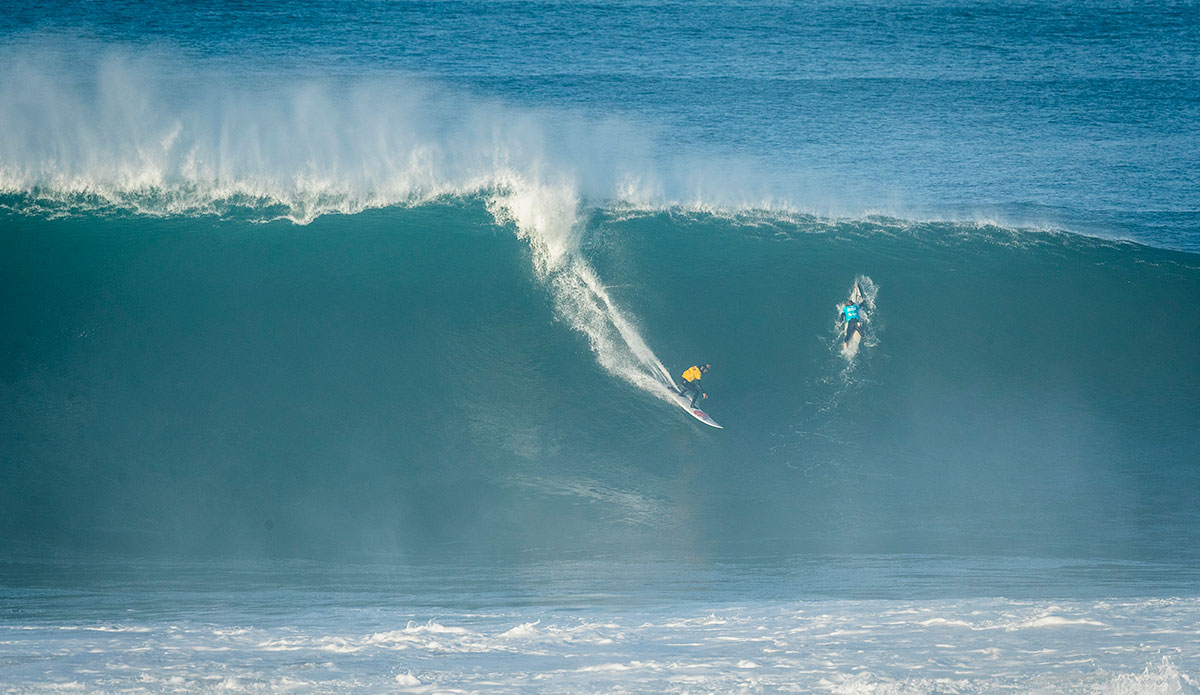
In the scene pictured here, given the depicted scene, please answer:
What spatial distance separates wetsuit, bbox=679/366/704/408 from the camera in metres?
11.3

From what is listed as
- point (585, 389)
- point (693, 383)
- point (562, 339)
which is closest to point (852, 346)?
point (693, 383)

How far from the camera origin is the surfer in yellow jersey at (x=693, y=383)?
37.2 ft

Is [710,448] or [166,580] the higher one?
[710,448]

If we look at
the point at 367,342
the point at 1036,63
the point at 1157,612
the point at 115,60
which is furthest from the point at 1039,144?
the point at 115,60

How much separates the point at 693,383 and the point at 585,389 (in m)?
1.42

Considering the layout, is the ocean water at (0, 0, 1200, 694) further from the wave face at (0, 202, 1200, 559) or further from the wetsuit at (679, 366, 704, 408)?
the wetsuit at (679, 366, 704, 408)

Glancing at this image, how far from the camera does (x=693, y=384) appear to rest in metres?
11.6

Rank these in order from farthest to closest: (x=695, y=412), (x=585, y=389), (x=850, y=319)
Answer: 1. (x=850, y=319)
2. (x=585, y=389)
3. (x=695, y=412)

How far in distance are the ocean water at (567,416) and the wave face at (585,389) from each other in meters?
0.05

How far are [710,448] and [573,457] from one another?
1.70 metres

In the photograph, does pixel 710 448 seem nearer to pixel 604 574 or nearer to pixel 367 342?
pixel 604 574

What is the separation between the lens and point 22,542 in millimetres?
9727

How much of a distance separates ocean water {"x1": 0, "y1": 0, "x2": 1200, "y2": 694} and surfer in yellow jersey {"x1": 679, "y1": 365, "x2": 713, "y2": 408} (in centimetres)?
32

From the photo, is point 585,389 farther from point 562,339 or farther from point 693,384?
point 693,384
